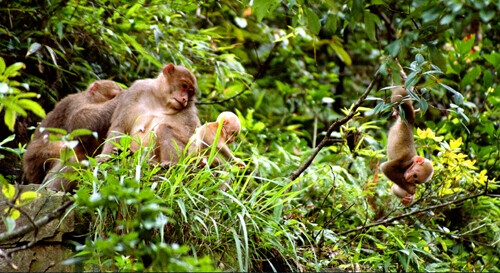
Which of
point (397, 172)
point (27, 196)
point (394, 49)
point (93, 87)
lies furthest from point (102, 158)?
point (394, 49)

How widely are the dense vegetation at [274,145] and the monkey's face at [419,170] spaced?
0.37m

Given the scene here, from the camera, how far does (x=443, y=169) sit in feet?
18.6

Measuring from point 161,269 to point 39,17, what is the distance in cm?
462

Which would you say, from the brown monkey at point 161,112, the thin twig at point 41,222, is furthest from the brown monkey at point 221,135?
the thin twig at point 41,222

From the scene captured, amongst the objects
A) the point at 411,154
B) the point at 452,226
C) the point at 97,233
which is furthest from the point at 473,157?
the point at 97,233

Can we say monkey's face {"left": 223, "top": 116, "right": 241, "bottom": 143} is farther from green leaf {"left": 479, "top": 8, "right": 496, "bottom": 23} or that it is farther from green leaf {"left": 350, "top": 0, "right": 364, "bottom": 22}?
green leaf {"left": 479, "top": 8, "right": 496, "bottom": 23}

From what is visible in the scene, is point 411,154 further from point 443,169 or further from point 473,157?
point 473,157

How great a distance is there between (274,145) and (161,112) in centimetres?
191

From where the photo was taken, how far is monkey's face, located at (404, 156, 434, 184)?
182 inches

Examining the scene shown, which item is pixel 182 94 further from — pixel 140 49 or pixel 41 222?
pixel 41 222

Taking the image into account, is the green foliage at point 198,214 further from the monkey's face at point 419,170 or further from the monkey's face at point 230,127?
the monkey's face at point 419,170

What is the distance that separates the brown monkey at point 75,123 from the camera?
5.52 meters

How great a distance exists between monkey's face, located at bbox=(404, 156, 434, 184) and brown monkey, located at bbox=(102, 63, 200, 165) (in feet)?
5.51

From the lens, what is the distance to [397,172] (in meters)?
4.74
